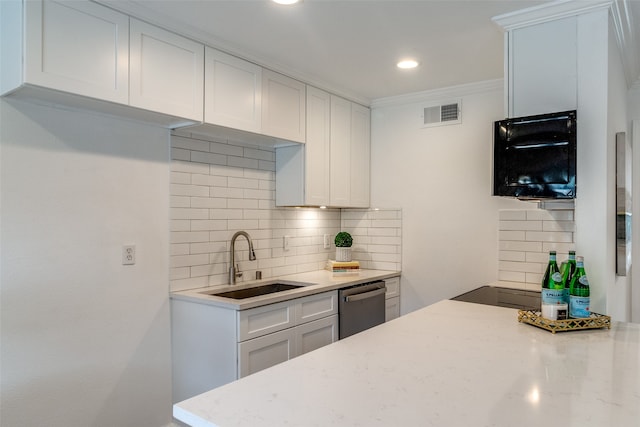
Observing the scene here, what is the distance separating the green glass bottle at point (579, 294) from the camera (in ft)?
5.59

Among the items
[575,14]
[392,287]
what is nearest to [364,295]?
[392,287]

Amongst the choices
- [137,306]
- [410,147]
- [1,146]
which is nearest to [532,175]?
[410,147]

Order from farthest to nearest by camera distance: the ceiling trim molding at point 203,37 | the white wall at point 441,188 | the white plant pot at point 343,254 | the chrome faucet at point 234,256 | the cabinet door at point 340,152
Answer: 1. the white plant pot at point 343,254
2. the cabinet door at point 340,152
3. the white wall at point 441,188
4. the chrome faucet at point 234,256
5. the ceiling trim molding at point 203,37

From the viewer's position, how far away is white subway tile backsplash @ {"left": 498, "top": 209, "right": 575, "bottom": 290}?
2.82 m

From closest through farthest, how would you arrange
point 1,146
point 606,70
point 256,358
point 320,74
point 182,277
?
point 1,146, point 606,70, point 256,358, point 182,277, point 320,74

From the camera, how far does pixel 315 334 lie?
9.35ft

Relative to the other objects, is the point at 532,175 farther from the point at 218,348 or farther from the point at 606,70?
the point at 218,348

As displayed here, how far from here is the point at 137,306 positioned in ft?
7.98

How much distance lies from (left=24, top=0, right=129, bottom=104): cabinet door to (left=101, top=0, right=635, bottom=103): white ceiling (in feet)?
0.36

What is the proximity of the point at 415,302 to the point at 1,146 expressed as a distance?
301cm

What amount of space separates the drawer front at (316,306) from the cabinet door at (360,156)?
3.24ft

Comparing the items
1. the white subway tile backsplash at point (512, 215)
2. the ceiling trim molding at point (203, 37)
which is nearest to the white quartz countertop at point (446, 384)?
the white subway tile backsplash at point (512, 215)

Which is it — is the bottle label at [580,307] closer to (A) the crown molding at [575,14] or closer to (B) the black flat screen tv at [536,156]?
(B) the black flat screen tv at [536,156]

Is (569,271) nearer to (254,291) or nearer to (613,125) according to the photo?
(613,125)
